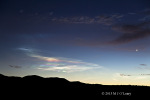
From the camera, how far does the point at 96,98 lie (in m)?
27.7

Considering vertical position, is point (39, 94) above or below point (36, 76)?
below

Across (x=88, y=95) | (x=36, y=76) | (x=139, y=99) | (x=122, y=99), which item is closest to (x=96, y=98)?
(x=88, y=95)

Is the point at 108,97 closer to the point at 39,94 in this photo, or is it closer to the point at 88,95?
the point at 88,95

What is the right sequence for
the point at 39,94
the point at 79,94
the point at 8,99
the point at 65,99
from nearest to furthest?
1. the point at 8,99
2. the point at 65,99
3. the point at 39,94
4. the point at 79,94

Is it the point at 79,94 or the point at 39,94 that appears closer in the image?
the point at 39,94

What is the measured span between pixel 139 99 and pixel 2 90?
82.3 ft

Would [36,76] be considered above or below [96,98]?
above

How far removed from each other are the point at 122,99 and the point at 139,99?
3.06 m

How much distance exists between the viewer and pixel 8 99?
2394 centimetres

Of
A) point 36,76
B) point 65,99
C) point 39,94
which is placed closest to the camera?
point 65,99

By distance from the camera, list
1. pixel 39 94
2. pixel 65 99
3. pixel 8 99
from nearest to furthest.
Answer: pixel 8 99
pixel 65 99
pixel 39 94

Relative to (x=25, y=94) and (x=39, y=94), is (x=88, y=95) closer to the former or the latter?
(x=39, y=94)

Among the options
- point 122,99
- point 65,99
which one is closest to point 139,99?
point 122,99

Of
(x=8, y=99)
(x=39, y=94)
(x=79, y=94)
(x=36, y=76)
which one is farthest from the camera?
(x=36, y=76)
